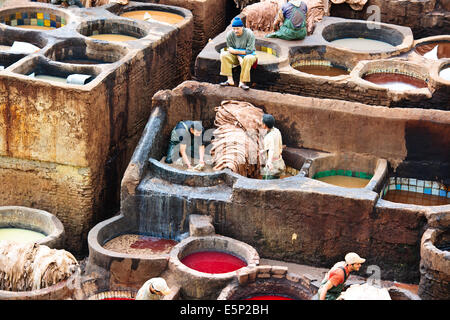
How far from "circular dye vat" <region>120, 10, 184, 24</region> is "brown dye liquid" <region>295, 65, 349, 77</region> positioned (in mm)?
2805

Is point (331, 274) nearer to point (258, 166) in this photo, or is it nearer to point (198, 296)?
point (198, 296)

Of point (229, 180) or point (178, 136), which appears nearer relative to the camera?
point (229, 180)

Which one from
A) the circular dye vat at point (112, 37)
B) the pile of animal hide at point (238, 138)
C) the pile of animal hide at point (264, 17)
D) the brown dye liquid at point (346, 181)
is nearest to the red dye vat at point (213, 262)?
the pile of animal hide at point (238, 138)

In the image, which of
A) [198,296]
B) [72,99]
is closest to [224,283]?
[198,296]

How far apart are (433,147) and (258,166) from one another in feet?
8.48

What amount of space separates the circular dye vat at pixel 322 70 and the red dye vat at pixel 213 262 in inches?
186

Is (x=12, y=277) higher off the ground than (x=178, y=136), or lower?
lower

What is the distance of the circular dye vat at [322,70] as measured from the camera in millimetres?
16141

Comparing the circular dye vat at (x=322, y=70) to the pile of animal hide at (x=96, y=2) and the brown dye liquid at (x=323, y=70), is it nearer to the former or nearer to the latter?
the brown dye liquid at (x=323, y=70)

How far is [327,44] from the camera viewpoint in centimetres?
1639

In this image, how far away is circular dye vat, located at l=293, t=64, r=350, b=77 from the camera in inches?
635

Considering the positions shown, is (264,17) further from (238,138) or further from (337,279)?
(337,279)

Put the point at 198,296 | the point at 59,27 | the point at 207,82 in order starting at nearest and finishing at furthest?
1. the point at 198,296
2. the point at 207,82
3. the point at 59,27

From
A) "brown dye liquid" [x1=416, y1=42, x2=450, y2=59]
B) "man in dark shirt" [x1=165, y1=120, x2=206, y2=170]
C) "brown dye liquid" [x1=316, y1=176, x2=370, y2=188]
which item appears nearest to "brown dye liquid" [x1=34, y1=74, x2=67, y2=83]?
"man in dark shirt" [x1=165, y1=120, x2=206, y2=170]
